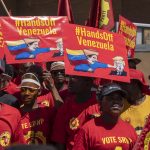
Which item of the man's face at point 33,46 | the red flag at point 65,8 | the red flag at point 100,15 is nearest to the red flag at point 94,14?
the red flag at point 100,15

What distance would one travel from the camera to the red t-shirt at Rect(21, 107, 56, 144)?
4.27 metres

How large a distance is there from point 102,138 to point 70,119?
2.03 feet

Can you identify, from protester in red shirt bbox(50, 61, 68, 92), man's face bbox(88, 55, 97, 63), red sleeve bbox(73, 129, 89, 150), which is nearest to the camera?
red sleeve bbox(73, 129, 89, 150)

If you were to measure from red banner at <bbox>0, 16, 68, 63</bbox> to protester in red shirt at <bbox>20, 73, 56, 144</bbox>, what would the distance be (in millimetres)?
276

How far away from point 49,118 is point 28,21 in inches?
42.0

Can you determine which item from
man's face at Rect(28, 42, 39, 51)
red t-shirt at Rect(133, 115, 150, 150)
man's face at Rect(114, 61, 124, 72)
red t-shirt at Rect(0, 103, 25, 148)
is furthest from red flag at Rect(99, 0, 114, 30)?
red t-shirt at Rect(133, 115, 150, 150)

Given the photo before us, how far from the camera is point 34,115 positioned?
4.36 metres

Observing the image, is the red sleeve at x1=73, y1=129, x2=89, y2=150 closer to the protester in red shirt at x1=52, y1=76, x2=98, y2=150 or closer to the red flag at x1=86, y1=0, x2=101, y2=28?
the protester in red shirt at x1=52, y1=76, x2=98, y2=150

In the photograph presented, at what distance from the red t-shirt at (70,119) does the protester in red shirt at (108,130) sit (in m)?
0.40

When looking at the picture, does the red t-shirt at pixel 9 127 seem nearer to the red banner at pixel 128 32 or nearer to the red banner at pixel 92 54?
the red banner at pixel 92 54

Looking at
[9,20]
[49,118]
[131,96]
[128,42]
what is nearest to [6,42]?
[9,20]

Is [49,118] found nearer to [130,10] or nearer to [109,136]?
[109,136]

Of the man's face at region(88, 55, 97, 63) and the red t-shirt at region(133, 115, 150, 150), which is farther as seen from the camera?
the man's face at region(88, 55, 97, 63)

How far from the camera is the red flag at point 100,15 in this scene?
5914 mm
